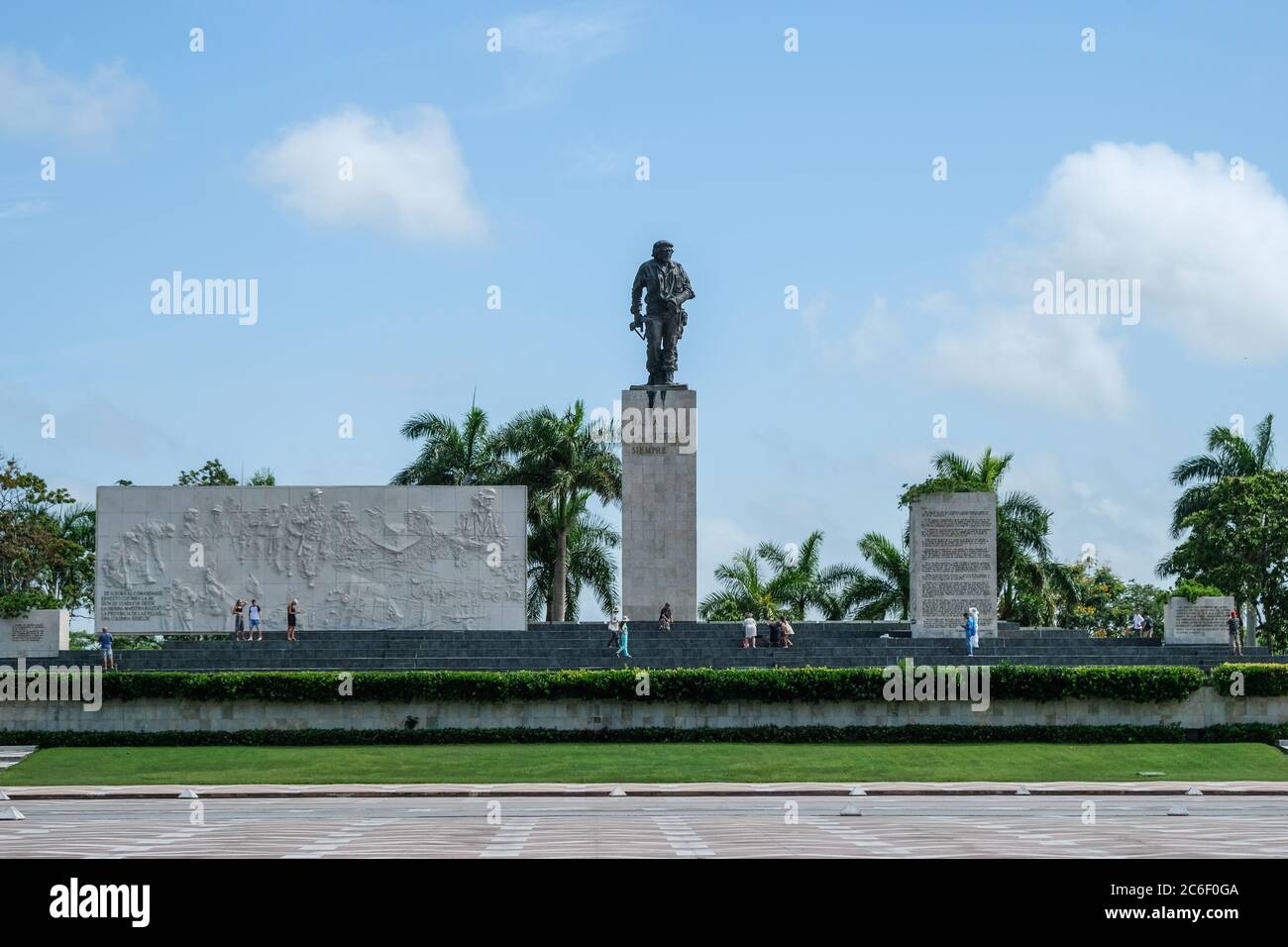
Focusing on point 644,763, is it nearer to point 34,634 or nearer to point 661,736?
point 661,736

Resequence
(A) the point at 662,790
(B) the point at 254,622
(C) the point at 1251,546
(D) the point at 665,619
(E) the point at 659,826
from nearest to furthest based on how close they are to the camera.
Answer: (E) the point at 659,826, (A) the point at 662,790, (D) the point at 665,619, (B) the point at 254,622, (C) the point at 1251,546

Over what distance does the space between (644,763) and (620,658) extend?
6.34 m

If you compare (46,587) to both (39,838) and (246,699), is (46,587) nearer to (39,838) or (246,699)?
(246,699)

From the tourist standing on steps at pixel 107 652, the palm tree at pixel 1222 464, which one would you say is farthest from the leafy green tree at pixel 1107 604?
the tourist standing on steps at pixel 107 652

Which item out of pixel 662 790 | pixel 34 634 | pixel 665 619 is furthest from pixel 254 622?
pixel 662 790

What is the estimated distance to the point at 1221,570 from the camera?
42.0m

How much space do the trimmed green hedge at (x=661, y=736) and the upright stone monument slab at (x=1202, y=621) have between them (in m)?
4.69

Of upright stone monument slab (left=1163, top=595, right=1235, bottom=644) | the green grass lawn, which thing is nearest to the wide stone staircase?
upright stone monument slab (left=1163, top=595, right=1235, bottom=644)

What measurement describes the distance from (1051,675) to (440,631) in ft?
47.7

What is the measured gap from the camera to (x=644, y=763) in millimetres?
26203

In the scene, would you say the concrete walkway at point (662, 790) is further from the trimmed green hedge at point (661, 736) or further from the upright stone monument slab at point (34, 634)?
the upright stone monument slab at point (34, 634)

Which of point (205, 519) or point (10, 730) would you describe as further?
point (205, 519)
